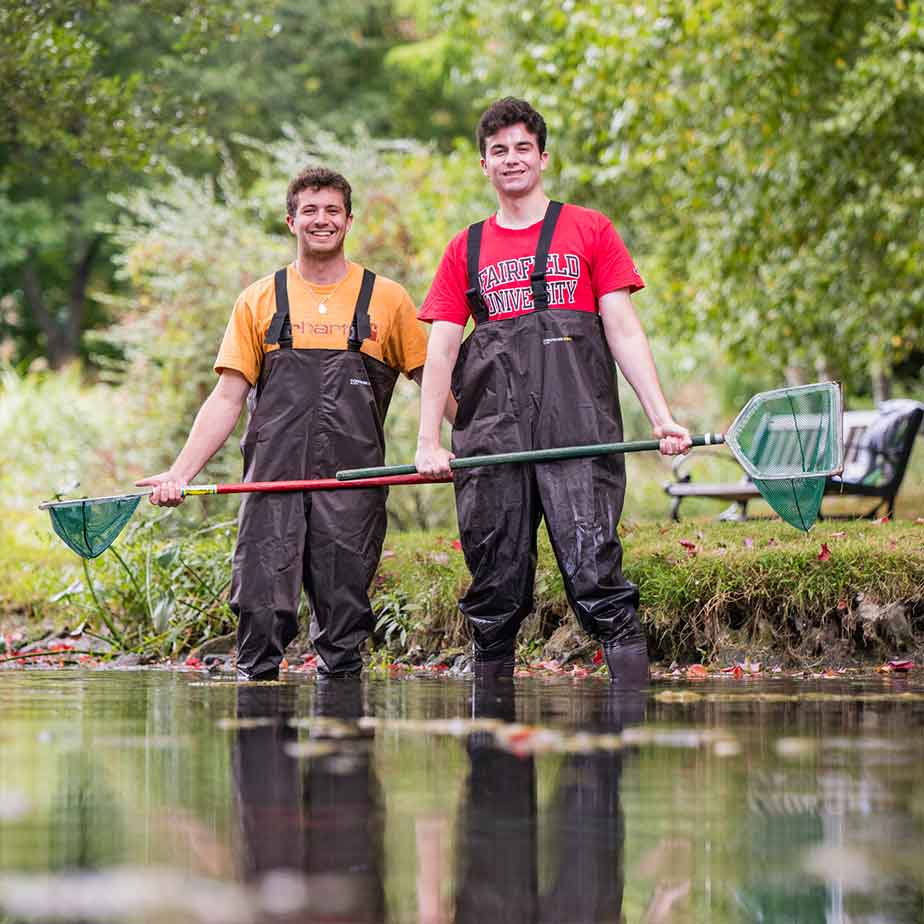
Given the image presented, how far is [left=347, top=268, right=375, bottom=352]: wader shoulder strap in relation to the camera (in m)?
6.27

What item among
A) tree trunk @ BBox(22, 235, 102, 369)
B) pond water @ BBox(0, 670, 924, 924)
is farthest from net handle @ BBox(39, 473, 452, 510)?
tree trunk @ BBox(22, 235, 102, 369)

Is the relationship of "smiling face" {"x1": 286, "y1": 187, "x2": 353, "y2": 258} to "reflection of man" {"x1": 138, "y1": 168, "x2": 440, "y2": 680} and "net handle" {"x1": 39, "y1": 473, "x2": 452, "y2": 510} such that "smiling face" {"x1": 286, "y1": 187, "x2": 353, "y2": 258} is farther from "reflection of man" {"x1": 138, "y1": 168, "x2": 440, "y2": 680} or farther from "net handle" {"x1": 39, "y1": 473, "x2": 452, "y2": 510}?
"net handle" {"x1": 39, "y1": 473, "x2": 452, "y2": 510}

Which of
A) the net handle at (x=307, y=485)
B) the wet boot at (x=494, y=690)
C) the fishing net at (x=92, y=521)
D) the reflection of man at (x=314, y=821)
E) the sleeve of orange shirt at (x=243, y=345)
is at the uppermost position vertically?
the sleeve of orange shirt at (x=243, y=345)

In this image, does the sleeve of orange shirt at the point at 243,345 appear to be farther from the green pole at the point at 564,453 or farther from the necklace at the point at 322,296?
the green pole at the point at 564,453

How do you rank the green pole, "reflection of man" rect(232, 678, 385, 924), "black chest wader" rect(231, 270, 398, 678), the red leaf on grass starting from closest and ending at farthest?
"reflection of man" rect(232, 678, 385, 924) → the green pole → "black chest wader" rect(231, 270, 398, 678) → the red leaf on grass

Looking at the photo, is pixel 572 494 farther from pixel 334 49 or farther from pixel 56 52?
pixel 334 49

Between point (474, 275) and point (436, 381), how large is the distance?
415 mm

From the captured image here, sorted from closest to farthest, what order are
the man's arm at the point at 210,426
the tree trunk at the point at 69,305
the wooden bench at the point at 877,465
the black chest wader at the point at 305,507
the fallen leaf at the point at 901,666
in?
the black chest wader at the point at 305,507 < the man's arm at the point at 210,426 < the fallen leaf at the point at 901,666 < the wooden bench at the point at 877,465 < the tree trunk at the point at 69,305

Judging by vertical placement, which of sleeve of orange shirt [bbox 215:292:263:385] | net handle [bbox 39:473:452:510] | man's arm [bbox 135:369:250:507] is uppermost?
sleeve of orange shirt [bbox 215:292:263:385]

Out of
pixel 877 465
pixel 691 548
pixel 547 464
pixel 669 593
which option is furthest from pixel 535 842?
pixel 877 465

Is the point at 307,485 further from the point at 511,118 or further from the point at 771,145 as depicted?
the point at 771,145

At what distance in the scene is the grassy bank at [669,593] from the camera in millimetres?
6859

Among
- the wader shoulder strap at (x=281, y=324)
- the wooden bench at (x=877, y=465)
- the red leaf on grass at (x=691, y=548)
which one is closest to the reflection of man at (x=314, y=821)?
the wader shoulder strap at (x=281, y=324)

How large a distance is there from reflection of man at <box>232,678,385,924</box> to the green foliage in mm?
8757
